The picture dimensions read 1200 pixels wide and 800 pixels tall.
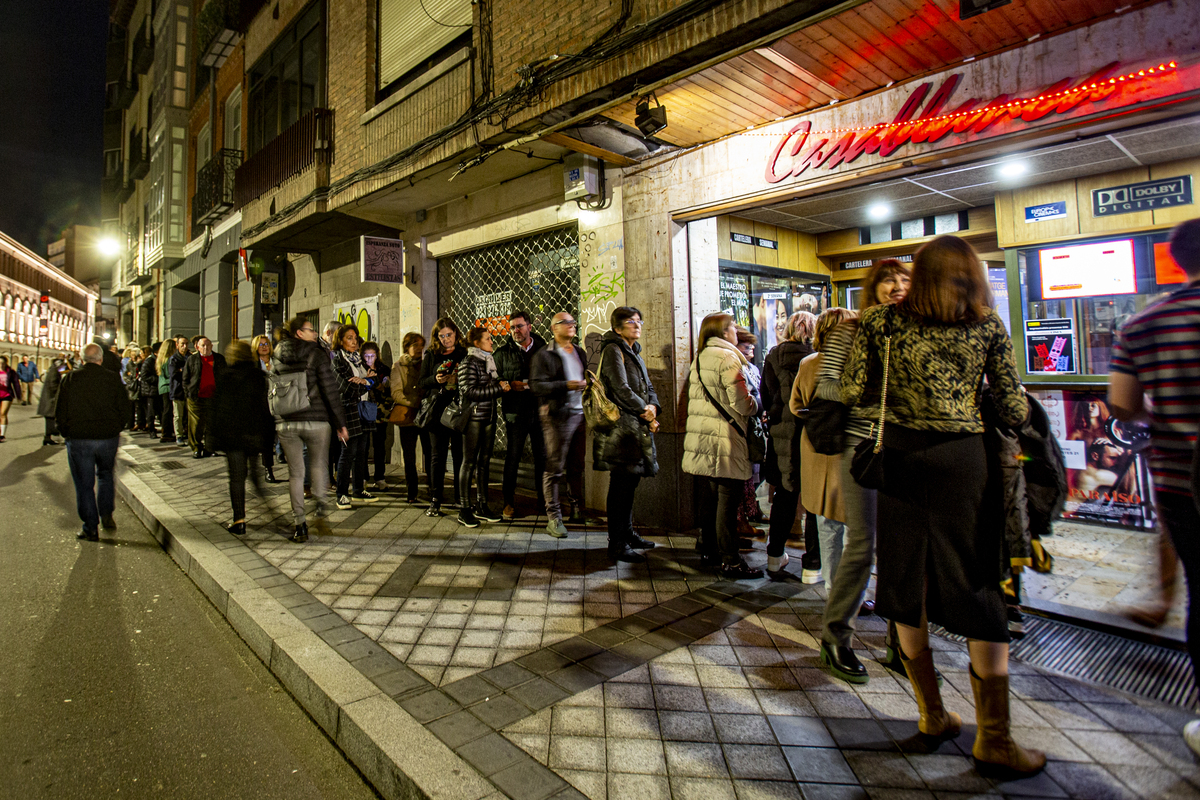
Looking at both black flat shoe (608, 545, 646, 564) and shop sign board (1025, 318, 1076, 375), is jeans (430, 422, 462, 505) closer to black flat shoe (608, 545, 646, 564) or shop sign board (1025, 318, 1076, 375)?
black flat shoe (608, 545, 646, 564)

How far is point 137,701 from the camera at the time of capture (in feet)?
10.5

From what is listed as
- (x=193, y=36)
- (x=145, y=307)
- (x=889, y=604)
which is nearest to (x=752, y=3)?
(x=889, y=604)

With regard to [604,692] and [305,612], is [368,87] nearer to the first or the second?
[305,612]

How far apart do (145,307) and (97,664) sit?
27.6 metres

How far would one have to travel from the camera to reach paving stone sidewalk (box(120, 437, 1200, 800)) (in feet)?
7.75

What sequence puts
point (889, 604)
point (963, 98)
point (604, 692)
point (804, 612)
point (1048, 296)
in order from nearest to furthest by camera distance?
point (889, 604) → point (604, 692) → point (804, 612) → point (963, 98) → point (1048, 296)

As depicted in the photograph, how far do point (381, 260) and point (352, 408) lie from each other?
11.6ft

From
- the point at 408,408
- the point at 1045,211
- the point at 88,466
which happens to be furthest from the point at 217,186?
the point at 1045,211

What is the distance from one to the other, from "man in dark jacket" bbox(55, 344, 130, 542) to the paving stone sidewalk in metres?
2.41

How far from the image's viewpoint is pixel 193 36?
65.1 feet

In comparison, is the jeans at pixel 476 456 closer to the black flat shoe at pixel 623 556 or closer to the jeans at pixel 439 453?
the jeans at pixel 439 453

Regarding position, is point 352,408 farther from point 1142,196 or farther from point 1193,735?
point 1142,196

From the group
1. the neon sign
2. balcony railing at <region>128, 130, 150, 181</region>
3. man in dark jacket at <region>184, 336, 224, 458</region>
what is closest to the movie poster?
the neon sign

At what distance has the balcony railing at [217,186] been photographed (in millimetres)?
15727
